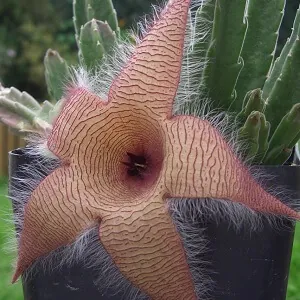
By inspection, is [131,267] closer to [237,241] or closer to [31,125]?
[237,241]

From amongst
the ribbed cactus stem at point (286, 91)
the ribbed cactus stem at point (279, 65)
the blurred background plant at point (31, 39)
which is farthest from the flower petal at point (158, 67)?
the blurred background plant at point (31, 39)

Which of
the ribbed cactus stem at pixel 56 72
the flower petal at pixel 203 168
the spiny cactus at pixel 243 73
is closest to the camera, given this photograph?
the flower petal at pixel 203 168

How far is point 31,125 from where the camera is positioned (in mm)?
932

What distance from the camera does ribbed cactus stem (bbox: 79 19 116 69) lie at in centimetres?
90

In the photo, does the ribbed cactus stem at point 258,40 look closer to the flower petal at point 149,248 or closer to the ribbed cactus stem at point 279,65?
the ribbed cactus stem at point 279,65

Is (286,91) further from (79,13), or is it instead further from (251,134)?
(79,13)

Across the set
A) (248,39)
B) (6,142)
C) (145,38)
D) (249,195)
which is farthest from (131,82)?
(6,142)

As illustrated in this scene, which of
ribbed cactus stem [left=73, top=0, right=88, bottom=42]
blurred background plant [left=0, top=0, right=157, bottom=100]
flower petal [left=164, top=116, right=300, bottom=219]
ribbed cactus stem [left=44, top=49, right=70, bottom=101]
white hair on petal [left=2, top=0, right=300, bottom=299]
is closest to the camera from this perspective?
flower petal [left=164, top=116, right=300, bottom=219]

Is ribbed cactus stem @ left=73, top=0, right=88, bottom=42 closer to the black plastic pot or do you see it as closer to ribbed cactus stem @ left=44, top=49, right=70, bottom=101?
ribbed cactus stem @ left=44, top=49, right=70, bottom=101

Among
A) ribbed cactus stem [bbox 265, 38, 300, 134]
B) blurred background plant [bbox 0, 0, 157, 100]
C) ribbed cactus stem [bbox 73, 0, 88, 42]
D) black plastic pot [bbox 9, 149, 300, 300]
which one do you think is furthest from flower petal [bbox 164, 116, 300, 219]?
blurred background plant [bbox 0, 0, 157, 100]

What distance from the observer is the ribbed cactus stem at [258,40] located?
87cm

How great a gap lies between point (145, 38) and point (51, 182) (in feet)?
0.56

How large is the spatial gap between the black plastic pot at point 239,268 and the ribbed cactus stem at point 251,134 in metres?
0.03

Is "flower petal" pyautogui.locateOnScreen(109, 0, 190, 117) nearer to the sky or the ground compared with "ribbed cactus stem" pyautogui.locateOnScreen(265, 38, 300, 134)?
nearer to the sky
